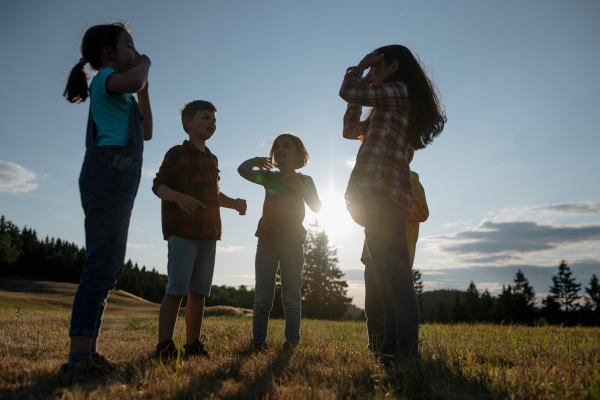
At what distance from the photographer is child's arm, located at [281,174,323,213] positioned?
154 inches

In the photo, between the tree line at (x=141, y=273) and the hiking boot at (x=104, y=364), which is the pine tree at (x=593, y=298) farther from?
the hiking boot at (x=104, y=364)

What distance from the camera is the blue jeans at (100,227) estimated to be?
7.39 feet

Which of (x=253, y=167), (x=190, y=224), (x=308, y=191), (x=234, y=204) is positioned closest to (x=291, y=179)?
(x=308, y=191)

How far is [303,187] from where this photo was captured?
400 cm

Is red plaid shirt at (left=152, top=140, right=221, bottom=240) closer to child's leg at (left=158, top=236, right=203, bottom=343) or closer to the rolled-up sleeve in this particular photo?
the rolled-up sleeve

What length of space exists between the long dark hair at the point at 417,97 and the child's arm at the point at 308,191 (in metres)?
1.36

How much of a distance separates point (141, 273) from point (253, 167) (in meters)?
90.5

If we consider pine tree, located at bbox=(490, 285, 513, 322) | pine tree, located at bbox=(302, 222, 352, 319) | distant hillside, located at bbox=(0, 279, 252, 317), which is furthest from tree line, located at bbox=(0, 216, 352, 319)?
pine tree, located at bbox=(490, 285, 513, 322)

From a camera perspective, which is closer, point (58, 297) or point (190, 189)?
point (190, 189)

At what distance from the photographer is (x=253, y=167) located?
4.21m

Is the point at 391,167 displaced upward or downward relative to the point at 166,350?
upward

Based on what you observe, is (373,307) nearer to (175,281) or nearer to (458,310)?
(175,281)

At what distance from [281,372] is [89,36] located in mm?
2886

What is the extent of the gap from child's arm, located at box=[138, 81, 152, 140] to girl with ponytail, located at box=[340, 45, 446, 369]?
64.0 inches
